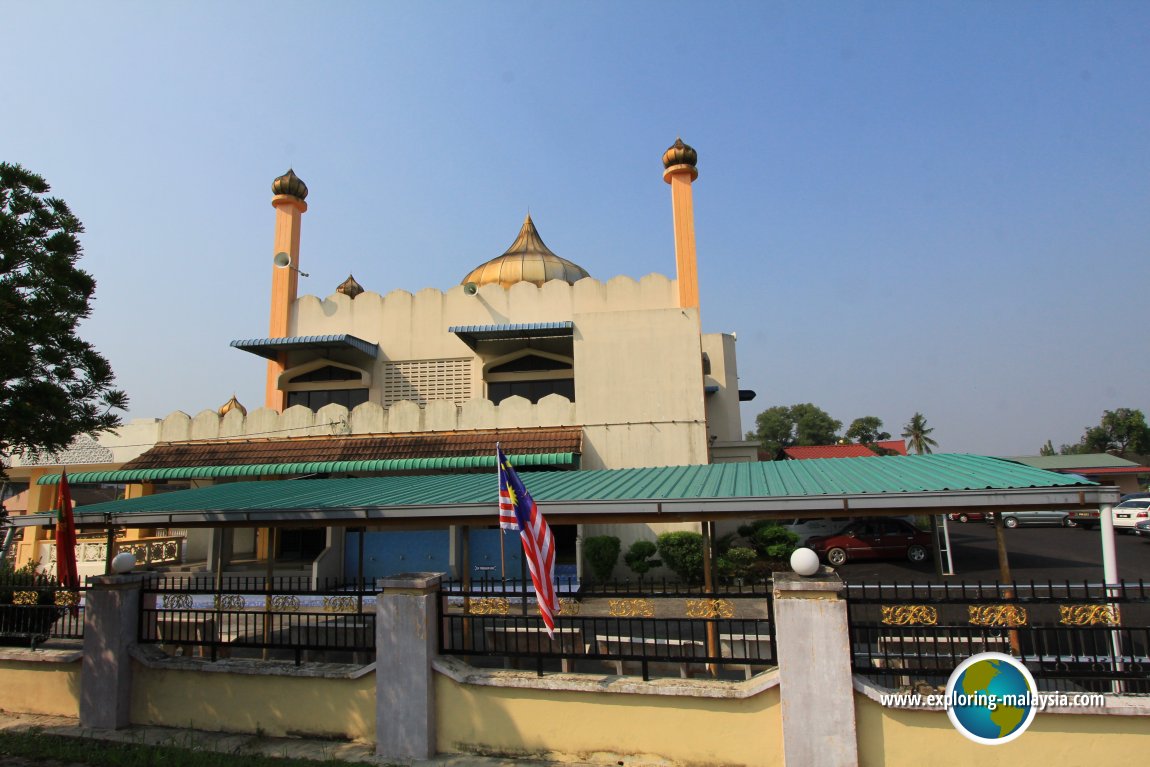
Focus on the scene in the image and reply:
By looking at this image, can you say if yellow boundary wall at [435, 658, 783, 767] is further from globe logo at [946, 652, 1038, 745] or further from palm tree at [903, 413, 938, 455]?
palm tree at [903, 413, 938, 455]

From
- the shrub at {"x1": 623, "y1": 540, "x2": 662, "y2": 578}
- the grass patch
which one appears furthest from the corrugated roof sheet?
the shrub at {"x1": 623, "y1": 540, "x2": 662, "y2": 578}

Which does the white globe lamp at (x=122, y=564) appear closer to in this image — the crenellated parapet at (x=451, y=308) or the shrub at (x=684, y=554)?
the shrub at (x=684, y=554)

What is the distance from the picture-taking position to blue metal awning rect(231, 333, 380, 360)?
20.1m

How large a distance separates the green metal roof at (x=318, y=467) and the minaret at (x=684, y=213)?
275 inches

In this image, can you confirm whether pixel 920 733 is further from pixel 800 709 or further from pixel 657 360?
pixel 657 360

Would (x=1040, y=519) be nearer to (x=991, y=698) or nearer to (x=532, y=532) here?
(x=991, y=698)

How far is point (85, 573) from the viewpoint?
58.5 ft

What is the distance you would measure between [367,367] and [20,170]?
14136 mm

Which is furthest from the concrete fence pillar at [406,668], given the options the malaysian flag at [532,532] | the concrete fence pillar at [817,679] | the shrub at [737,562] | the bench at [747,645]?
the shrub at [737,562]

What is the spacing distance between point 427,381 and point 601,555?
8381 millimetres

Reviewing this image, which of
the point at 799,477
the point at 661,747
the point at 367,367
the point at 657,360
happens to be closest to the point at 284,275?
the point at 367,367

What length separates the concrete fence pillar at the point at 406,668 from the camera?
6.94 metres

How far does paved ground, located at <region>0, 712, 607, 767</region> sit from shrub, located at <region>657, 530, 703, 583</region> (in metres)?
10.7

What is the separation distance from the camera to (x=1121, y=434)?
7538 centimetres
